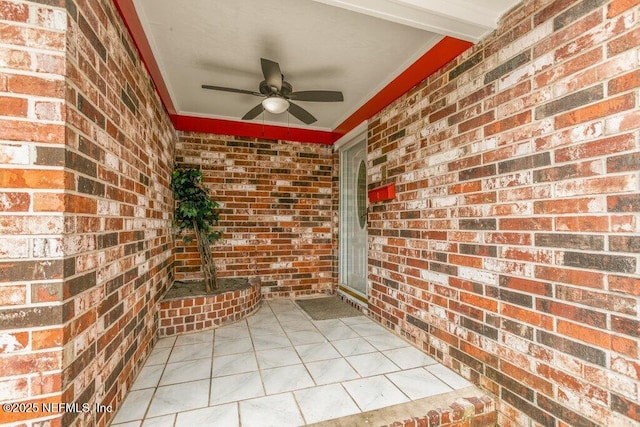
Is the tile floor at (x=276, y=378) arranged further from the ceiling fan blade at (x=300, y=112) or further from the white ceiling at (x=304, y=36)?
the white ceiling at (x=304, y=36)

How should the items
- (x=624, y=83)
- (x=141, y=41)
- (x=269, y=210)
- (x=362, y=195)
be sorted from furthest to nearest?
(x=269, y=210) < (x=362, y=195) < (x=141, y=41) < (x=624, y=83)

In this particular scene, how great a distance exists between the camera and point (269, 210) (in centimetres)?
435

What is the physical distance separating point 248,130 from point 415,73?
248 centimetres

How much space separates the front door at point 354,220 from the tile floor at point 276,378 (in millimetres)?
1093

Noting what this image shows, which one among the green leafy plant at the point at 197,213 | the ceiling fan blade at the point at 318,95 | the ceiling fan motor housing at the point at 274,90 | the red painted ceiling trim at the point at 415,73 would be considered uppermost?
the red painted ceiling trim at the point at 415,73

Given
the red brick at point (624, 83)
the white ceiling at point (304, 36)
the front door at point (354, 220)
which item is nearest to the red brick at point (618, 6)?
the red brick at point (624, 83)

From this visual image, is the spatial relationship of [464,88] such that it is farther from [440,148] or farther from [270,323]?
[270,323]

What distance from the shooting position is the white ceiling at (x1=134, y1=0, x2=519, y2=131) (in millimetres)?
1861

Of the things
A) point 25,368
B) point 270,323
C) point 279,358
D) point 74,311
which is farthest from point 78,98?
point 270,323

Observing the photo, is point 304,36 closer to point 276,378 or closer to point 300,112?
point 300,112

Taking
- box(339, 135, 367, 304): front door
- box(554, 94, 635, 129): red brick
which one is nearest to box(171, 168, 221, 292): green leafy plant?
box(339, 135, 367, 304): front door

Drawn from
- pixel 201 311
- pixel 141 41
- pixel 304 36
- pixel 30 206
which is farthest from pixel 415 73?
pixel 201 311

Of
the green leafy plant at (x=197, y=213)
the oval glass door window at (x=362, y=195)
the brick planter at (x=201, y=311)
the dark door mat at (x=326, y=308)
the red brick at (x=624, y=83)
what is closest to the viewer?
the red brick at (x=624, y=83)

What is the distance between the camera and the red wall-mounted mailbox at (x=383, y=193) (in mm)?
2973
